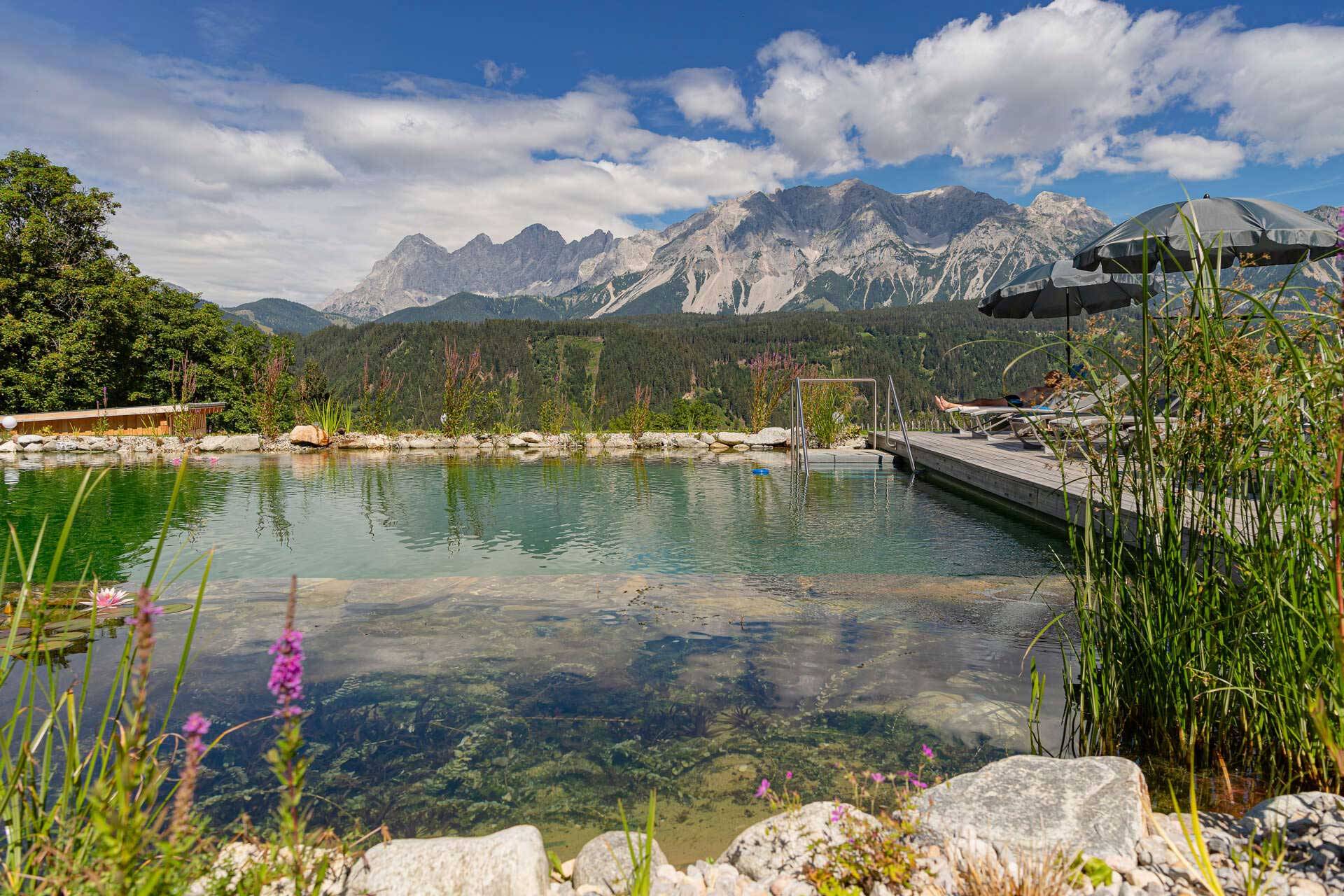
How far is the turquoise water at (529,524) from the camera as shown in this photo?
492cm

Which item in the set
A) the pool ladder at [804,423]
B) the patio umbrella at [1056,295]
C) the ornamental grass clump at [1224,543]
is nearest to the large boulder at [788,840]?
the ornamental grass clump at [1224,543]

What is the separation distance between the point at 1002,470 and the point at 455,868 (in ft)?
21.3

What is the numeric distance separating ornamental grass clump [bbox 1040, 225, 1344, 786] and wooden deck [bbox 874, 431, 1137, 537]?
5.13 feet

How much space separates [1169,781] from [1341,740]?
48 centimetres

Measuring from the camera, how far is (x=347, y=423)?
1528cm

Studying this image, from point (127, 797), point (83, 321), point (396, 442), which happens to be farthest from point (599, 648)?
point (83, 321)

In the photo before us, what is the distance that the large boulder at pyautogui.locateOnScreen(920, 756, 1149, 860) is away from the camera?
1.54 meters

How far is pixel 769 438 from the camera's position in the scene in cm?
1359

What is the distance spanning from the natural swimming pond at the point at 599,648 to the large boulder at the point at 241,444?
257 inches

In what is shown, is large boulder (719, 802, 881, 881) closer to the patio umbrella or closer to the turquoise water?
the turquoise water

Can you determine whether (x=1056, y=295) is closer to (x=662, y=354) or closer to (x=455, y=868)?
(x=455, y=868)

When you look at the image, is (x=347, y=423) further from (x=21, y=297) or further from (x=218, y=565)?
(x=218, y=565)

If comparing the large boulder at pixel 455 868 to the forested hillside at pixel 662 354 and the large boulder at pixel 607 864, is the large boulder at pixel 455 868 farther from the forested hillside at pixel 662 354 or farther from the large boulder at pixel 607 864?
the forested hillside at pixel 662 354

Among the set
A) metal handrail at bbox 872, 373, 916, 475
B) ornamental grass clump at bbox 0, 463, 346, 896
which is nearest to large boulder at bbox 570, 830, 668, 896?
ornamental grass clump at bbox 0, 463, 346, 896
